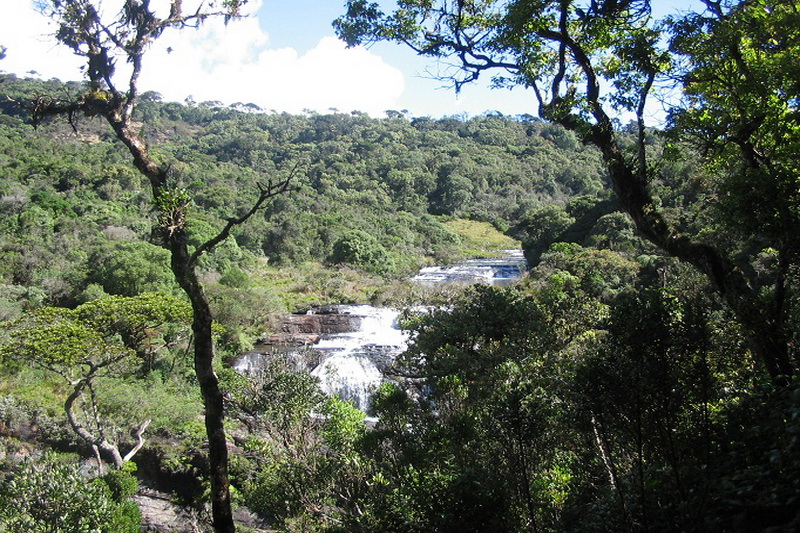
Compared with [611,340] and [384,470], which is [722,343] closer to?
[611,340]

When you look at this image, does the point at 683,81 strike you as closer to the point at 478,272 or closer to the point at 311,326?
the point at 311,326

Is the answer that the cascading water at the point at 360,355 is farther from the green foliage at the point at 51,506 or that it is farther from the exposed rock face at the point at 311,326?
the green foliage at the point at 51,506

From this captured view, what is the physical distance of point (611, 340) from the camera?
15.8ft

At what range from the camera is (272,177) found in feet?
250

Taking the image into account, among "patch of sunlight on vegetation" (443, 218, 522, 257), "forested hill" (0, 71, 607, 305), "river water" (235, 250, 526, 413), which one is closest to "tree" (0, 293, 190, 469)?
"river water" (235, 250, 526, 413)

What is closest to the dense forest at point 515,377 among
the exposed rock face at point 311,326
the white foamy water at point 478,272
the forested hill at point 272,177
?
the exposed rock face at point 311,326

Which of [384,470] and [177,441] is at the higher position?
[384,470]

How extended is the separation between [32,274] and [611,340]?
32.4 m

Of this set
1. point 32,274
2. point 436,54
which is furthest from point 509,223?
point 436,54

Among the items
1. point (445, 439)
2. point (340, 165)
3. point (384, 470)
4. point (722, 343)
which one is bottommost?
point (384, 470)

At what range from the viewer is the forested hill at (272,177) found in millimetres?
29766

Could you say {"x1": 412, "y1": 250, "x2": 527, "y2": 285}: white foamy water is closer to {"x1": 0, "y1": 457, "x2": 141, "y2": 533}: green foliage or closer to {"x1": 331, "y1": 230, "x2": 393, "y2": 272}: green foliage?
{"x1": 331, "y1": 230, "x2": 393, "y2": 272}: green foliage

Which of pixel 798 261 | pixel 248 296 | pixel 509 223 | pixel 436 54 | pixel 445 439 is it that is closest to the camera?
pixel 798 261

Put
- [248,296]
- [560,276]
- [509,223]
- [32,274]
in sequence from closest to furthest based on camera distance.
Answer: [560,276] → [248,296] → [32,274] → [509,223]
